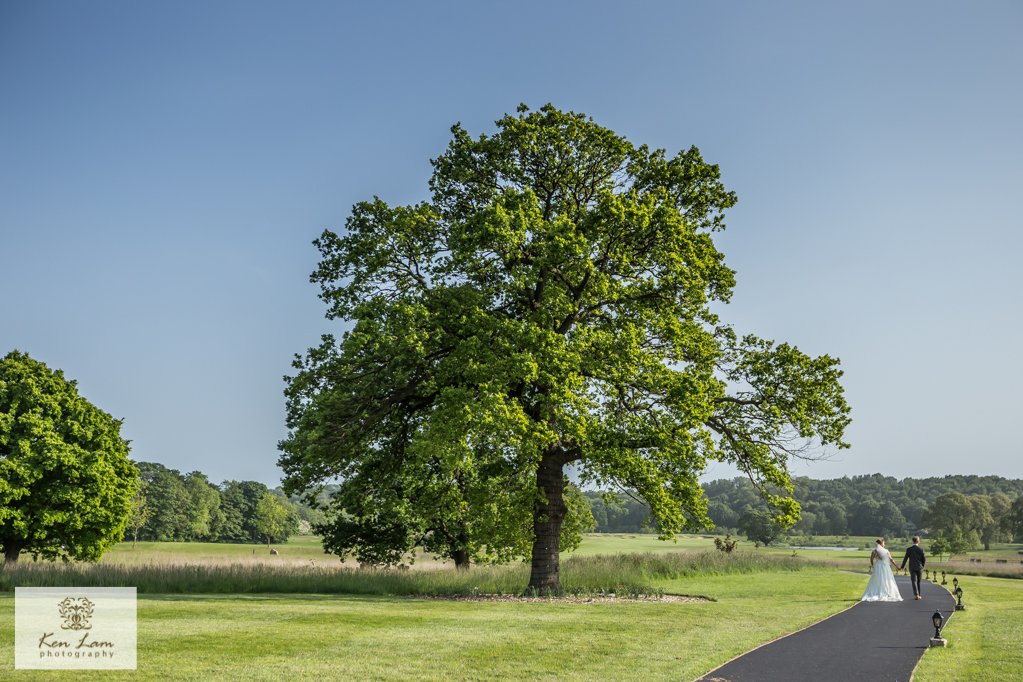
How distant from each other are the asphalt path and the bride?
414 cm

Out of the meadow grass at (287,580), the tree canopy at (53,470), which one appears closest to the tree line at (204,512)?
the tree canopy at (53,470)

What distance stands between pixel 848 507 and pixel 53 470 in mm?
155121

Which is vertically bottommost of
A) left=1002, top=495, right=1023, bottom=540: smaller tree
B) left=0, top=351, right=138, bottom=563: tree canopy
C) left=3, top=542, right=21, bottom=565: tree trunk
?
left=1002, top=495, right=1023, bottom=540: smaller tree

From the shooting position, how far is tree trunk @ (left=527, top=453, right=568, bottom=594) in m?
27.9

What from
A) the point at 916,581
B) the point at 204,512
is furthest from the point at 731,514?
the point at 916,581

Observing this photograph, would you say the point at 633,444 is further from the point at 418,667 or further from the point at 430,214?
the point at 418,667

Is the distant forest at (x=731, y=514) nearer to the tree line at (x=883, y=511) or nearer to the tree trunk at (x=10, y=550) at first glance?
the tree line at (x=883, y=511)

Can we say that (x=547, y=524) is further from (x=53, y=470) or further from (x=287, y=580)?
(x=53, y=470)

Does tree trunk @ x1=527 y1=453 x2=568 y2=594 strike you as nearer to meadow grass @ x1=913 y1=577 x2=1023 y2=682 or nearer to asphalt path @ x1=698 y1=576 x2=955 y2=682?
asphalt path @ x1=698 y1=576 x2=955 y2=682

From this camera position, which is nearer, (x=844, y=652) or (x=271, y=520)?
(x=844, y=652)

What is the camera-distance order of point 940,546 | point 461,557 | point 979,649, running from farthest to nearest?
point 940,546
point 461,557
point 979,649

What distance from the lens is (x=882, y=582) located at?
90.2 ft

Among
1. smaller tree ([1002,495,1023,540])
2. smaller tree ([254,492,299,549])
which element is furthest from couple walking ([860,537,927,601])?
smaller tree ([254,492,299,549])

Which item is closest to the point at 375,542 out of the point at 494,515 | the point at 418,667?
the point at 494,515
